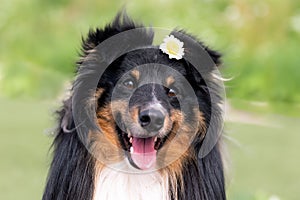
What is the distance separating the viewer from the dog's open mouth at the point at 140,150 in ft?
11.3

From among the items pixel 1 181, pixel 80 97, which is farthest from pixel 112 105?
pixel 1 181

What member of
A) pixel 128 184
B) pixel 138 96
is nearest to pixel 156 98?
pixel 138 96

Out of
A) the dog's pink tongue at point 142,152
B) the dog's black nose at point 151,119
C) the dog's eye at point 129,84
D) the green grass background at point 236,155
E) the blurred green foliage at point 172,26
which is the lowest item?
the dog's pink tongue at point 142,152

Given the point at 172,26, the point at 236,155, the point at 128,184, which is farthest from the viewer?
the point at 172,26

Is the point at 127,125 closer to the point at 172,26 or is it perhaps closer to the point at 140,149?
the point at 140,149

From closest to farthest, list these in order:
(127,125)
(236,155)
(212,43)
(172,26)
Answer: (127,125)
(212,43)
(236,155)
(172,26)

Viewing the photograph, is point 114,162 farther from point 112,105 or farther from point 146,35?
point 146,35

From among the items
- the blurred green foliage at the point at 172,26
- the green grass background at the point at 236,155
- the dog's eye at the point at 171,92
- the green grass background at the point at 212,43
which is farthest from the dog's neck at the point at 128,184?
the blurred green foliage at the point at 172,26

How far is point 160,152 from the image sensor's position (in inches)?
139

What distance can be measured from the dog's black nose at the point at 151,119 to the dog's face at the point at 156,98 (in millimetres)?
65

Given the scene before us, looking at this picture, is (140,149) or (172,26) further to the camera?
(172,26)

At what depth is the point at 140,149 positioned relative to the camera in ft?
11.4

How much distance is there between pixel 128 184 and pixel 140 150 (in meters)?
0.20

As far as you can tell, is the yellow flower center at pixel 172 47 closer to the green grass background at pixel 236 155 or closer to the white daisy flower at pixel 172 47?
the white daisy flower at pixel 172 47
